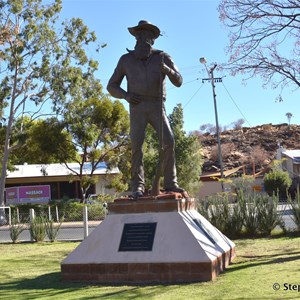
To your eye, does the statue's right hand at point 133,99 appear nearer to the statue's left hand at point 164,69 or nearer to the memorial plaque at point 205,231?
the statue's left hand at point 164,69

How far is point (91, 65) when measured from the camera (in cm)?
2930

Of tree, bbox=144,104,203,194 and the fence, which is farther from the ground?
tree, bbox=144,104,203,194

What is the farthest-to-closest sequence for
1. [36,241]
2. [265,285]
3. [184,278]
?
[36,241]
[184,278]
[265,285]

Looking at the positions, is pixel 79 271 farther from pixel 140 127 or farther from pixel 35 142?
pixel 35 142

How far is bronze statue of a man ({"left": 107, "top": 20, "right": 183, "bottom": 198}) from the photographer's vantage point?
8.52m

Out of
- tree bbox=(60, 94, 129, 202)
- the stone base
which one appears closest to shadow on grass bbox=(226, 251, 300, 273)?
the stone base

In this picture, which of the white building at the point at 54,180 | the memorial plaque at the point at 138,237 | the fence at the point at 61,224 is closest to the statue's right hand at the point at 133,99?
the memorial plaque at the point at 138,237

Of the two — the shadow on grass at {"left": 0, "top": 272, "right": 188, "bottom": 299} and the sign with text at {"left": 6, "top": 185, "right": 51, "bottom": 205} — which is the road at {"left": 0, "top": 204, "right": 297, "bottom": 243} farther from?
the sign with text at {"left": 6, "top": 185, "right": 51, "bottom": 205}

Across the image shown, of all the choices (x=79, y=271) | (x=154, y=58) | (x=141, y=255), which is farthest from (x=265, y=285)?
(x=154, y=58)

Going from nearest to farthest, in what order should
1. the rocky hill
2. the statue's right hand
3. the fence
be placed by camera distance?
the statue's right hand, the fence, the rocky hill

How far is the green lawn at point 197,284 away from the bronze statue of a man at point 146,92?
5.98 feet

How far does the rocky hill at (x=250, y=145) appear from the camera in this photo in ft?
238

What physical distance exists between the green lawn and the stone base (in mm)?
293

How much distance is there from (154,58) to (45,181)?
3074 cm
